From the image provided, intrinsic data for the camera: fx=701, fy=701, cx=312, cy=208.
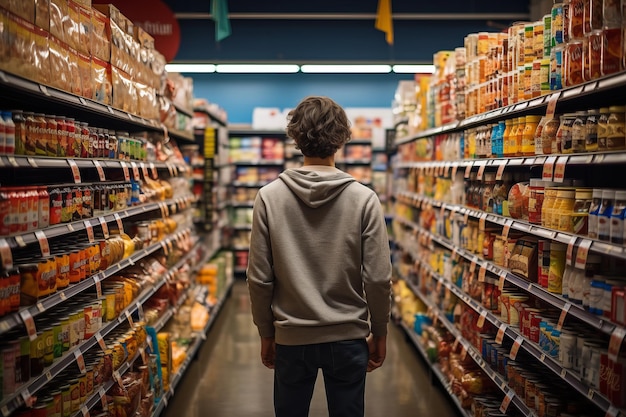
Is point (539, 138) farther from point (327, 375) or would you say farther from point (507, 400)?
point (327, 375)

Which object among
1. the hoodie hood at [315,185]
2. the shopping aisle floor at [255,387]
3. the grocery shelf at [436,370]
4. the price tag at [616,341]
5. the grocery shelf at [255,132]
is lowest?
the shopping aisle floor at [255,387]

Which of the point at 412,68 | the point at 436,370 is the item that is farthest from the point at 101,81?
the point at 412,68

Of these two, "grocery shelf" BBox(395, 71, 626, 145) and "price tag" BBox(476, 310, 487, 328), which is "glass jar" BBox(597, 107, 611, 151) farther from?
"price tag" BBox(476, 310, 487, 328)

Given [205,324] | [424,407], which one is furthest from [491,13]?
[424,407]

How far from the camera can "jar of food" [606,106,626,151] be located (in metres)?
2.74

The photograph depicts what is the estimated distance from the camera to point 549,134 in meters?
3.40

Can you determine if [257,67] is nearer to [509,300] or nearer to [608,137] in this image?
[509,300]

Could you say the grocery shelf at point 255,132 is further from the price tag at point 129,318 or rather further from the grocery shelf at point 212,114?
the price tag at point 129,318

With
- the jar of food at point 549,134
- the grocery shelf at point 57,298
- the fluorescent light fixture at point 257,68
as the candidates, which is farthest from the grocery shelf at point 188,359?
the fluorescent light fixture at point 257,68

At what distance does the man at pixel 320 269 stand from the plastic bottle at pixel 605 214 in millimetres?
853

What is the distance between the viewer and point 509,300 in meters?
4.11

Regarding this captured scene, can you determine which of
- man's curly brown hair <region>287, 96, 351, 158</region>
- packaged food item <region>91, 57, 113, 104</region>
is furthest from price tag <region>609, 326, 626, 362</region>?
packaged food item <region>91, 57, 113, 104</region>

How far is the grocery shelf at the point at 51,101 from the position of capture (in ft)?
8.72

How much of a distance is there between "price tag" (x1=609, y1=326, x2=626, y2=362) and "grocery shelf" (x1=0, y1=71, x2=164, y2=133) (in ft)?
7.85
